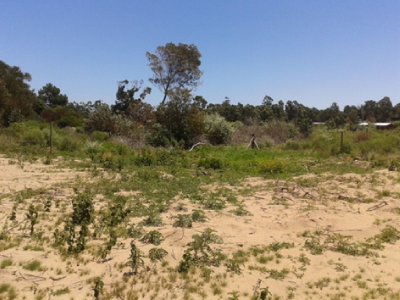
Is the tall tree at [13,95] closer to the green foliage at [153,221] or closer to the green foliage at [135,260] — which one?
the green foliage at [153,221]

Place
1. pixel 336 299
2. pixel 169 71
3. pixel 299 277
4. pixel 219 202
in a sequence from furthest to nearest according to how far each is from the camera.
A: pixel 169 71, pixel 219 202, pixel 299 277, pixel 336 299

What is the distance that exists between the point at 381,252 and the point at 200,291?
290cm

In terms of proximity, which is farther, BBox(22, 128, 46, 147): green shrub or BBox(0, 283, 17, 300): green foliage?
BBox(22, 128, 46, 147): green shrub

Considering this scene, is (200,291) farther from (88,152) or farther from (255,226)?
(88,152)

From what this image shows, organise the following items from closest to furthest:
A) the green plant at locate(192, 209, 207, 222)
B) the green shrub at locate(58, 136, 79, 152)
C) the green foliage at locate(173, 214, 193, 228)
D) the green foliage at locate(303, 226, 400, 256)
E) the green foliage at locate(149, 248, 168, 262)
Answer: the green foliage at locate(149, 248, 168, 262) < the green foliage at locate(303, 226, 400, 256) < the green foliage at locate(173, 214, 193, 228) < the green plant at locate(192, 209, 207, 222) < the green shrub at locate(58, 136, 79, 152)

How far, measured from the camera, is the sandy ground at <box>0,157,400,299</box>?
4.58 metres

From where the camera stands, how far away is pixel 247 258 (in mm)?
5492

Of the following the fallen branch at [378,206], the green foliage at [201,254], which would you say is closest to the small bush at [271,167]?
the fallen branch at [378,206]

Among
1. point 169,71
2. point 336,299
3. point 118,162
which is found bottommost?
point 336,299

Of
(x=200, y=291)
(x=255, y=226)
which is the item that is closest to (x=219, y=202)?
(x=255, y=226)

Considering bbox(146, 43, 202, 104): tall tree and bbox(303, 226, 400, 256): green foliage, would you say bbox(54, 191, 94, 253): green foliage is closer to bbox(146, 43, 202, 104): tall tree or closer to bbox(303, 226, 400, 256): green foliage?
bbox(303, 226, 400, 256): green foliage

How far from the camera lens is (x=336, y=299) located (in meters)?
4.45

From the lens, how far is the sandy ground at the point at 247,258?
4578 mm

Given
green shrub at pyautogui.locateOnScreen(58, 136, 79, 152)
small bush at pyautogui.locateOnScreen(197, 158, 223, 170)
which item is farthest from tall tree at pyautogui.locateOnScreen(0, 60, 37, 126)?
small bush at pyautogui.locateOnScreen(197, 158, 223, 170)
